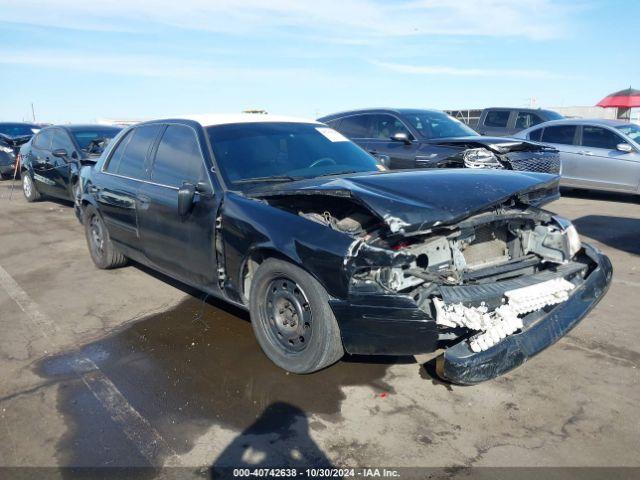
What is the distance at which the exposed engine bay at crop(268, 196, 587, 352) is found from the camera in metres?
2.97

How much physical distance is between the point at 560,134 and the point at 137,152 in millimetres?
8954

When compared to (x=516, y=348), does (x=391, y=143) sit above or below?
above

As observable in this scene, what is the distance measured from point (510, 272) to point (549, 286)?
11.5 inches

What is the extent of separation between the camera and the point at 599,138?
33.8 feet

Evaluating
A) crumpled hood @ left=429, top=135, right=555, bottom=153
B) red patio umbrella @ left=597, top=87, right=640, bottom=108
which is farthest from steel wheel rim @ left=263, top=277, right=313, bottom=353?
red patio umbrella @ left=597, top=87, right=640, bottom=108

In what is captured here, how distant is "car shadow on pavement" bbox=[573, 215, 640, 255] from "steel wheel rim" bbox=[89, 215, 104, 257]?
616cm

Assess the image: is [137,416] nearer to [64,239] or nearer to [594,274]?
[594,274]

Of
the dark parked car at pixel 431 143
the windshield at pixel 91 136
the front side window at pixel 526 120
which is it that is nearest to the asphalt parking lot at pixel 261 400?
the dark parked car at pixel 431 143

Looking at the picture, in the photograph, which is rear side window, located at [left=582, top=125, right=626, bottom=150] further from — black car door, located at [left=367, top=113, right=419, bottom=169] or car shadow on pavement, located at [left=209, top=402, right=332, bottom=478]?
car shadow on pavement, located at [left=209, top=402, right=332, bottom=478]

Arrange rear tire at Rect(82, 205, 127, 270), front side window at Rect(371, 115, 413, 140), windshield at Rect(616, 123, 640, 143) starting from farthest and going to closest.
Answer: windshield at Rect(616, 123, 640, 143) < front side window at Rect(371, 115, 413, 140) < rear tire at Rect(82, 205, 127, 270)

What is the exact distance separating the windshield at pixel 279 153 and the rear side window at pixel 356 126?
4485mm

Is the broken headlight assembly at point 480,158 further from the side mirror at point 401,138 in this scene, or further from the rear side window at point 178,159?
the rear side window at point 178,159

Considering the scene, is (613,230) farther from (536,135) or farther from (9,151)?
(9,151)

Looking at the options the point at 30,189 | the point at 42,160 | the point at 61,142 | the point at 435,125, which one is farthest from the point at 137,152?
the point at 30,189
